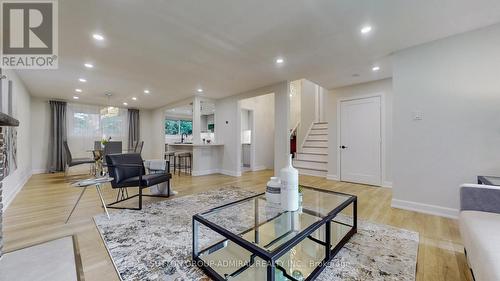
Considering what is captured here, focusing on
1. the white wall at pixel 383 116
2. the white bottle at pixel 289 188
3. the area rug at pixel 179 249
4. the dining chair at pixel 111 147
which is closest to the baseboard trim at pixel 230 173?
the white wall at pixel 383 116

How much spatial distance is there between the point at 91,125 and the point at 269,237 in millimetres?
8166

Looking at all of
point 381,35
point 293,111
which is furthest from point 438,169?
point 293,111

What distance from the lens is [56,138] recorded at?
21.1ft

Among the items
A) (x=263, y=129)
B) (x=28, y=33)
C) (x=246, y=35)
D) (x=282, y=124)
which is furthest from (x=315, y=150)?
(x=28, y=33)

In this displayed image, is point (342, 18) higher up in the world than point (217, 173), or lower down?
higher up

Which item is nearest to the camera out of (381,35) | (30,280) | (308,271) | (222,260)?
(30,280)

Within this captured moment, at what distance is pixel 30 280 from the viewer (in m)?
1.48

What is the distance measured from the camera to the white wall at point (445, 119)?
2428 millimetres

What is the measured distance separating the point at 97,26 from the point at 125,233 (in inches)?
94.3

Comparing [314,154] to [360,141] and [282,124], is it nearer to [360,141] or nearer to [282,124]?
[360,141]

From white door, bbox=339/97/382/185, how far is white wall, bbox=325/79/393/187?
0.11m

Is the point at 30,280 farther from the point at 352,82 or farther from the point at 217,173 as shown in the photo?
the point at 352,82

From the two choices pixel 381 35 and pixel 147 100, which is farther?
pixel 147 100

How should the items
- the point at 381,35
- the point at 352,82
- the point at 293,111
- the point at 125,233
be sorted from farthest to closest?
the point at 293,111
the point at 352,82
the point at 381,35
the point at 125,233
